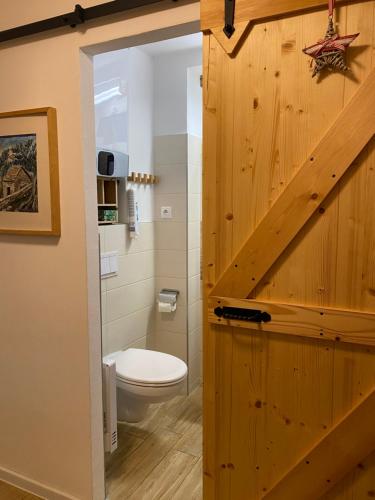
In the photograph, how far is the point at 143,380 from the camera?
2201 mm

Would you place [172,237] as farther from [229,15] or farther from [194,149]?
[229,15]

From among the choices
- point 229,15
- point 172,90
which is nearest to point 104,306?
point 172,90

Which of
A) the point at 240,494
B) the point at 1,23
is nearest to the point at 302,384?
the point at 240,494

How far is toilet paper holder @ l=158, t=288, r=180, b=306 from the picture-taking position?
9.77ft

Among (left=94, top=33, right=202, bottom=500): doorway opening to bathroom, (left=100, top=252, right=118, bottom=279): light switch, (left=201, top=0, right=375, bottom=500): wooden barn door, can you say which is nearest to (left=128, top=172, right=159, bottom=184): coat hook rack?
(left=94, top=33, right=202, bottom=500): doorway opening to bathroom

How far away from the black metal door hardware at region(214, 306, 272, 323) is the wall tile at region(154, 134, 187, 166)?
175cm

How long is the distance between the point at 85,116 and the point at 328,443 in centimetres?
159

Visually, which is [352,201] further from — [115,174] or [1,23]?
[1,23]

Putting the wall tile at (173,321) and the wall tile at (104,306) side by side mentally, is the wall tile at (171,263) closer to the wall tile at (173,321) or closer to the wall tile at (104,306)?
the wall tile at (173,321)

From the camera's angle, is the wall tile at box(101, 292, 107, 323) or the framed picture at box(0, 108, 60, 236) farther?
the wall tile at box(101, 292, 107, 323)

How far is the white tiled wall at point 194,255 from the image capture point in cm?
295

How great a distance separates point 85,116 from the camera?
5.57ft

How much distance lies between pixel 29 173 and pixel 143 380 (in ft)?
4.17

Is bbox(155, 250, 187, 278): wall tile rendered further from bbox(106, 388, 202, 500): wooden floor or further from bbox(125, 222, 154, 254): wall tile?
bbox(106, 388, 202, 500): wooden floor
